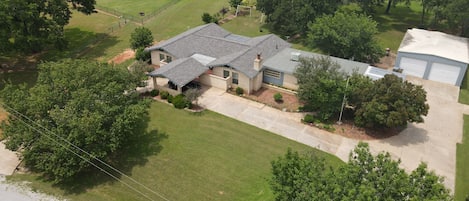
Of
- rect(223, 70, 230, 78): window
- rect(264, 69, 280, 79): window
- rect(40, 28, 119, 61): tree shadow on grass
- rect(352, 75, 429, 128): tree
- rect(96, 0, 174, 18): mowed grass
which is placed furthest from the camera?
rect(96, 0, 174, 18): mowed grass

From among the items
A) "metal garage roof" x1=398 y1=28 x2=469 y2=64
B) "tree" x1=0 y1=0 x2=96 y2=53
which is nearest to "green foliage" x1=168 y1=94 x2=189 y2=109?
"tree" x1=0 y1=0 x2=96 y2=53

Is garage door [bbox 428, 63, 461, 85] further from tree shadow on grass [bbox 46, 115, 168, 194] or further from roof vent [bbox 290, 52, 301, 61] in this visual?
tree shadow on grass [bbox 46, 115, 168, 194]

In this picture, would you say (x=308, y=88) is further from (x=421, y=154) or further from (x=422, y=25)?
(x=422, y=25)

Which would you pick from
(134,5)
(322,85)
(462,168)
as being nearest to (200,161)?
(322,85)

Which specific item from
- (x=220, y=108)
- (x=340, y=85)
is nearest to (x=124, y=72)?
(x=220, y=108)

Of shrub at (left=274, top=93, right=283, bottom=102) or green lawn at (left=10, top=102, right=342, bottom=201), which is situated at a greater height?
shrub at (left=274, top=93, right=283, bottom=102)

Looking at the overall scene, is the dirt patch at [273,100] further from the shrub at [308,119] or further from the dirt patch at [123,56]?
the dirt patch at [123,56]

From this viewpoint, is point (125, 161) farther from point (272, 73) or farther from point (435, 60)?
point (435, 60)
